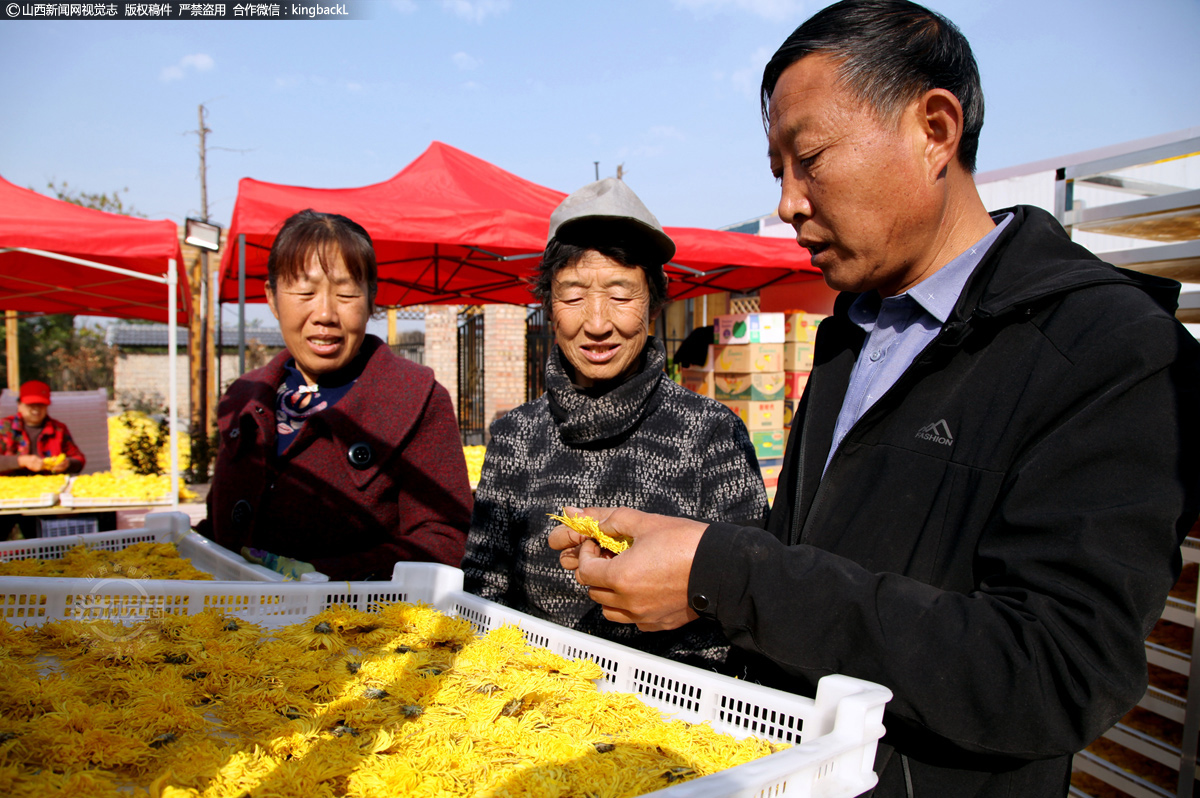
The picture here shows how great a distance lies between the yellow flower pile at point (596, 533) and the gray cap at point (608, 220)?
0.92 metres

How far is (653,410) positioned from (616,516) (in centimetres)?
80

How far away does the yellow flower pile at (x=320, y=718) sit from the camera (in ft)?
3.12

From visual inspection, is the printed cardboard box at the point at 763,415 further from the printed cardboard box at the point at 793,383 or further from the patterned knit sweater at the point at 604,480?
the patterned knit sweater at the point at 604,480

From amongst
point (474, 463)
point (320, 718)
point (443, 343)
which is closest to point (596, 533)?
point (320, 718)

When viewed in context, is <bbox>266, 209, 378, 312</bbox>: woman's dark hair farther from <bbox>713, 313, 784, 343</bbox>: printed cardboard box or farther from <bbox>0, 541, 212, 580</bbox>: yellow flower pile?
<bbox>713, 313, 784, 343</bbox>: printed cardboard box

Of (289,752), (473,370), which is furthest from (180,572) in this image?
(473,370)

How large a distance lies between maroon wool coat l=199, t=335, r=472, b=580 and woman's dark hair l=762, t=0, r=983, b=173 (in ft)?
5.58

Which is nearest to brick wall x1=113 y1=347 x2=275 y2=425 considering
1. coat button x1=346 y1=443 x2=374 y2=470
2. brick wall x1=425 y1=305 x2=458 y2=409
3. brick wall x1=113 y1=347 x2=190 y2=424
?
brick wall x1=113 y1=347 x2=190 y2=424

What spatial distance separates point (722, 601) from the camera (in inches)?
38.3

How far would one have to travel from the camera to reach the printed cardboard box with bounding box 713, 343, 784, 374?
6457 millimetres

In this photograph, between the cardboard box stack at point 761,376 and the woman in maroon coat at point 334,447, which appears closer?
the woman in maroon coat at point 334,447

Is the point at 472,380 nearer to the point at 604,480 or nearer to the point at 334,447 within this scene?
the point at 334,447

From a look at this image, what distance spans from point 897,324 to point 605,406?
31.0 inches

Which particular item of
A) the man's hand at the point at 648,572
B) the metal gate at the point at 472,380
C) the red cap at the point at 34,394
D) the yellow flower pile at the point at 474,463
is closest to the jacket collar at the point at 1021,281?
the man's hand at the point at 648,572
